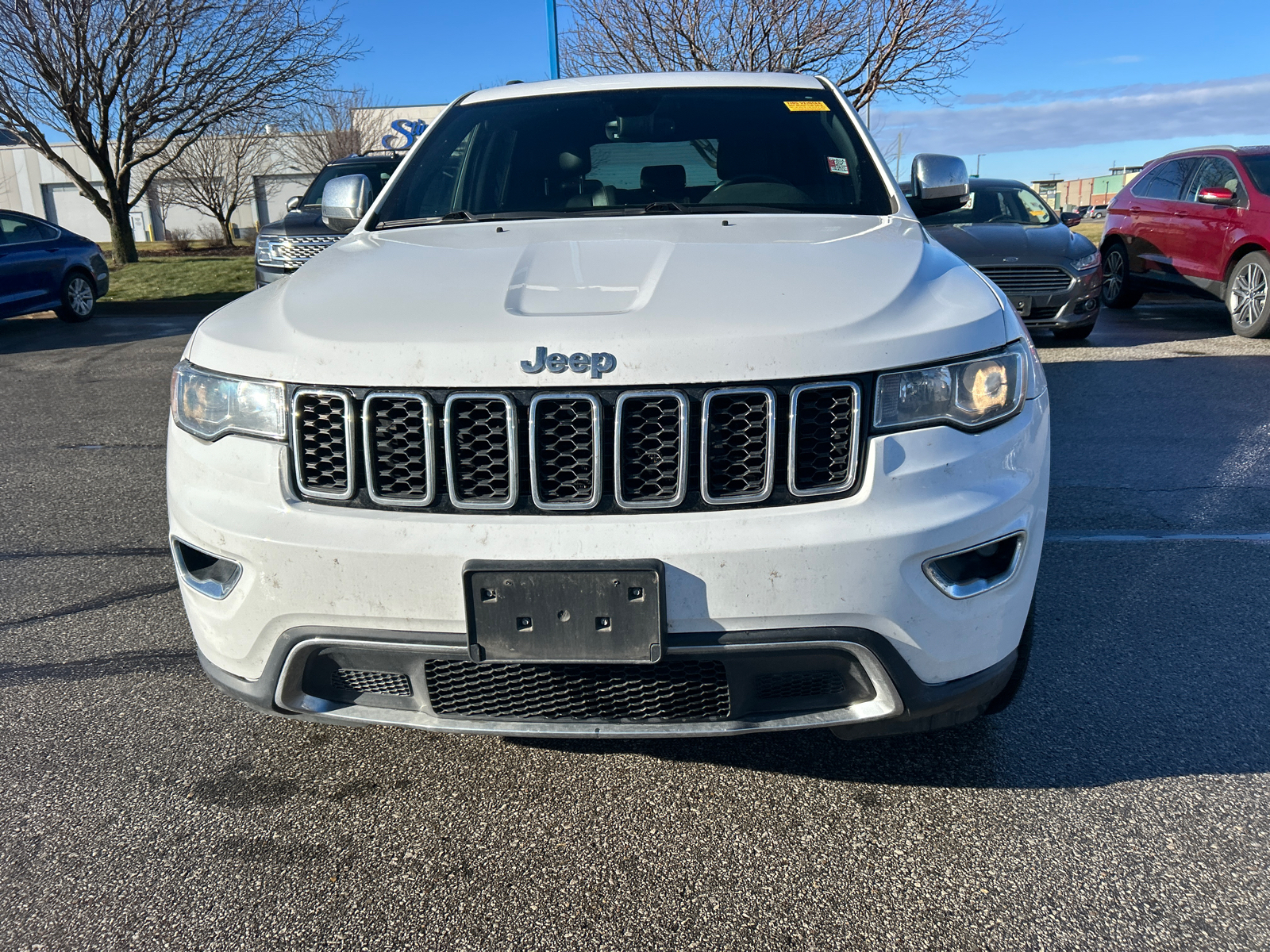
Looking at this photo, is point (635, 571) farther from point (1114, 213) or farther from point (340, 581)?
point (1114, 213)

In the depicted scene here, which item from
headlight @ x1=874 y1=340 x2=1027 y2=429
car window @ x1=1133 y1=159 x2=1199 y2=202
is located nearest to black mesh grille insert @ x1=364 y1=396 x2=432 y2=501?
headlight @ x1=874 y1=340 x2=1027 y2=429

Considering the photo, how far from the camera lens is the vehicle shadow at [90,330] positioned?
1113 cm

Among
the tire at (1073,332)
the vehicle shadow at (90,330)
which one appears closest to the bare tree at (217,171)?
the vehicle shadow at (90,330)

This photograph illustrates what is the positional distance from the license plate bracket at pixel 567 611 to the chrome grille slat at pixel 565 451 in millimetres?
142

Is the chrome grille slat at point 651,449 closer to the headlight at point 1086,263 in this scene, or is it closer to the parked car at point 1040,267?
Result: the parked car at point 1040,267

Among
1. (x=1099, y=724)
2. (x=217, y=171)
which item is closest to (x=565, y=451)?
(x=1099, y=724)

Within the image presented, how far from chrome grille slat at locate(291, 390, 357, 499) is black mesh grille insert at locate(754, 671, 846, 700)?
0.93m

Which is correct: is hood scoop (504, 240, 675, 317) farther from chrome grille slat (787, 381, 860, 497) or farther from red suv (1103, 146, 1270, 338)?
red suv (1103, 146, 1270, 338)

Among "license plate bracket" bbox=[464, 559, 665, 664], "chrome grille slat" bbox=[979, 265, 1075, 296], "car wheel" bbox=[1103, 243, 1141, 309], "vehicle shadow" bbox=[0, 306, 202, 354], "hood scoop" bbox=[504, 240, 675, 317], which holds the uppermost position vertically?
"hood scoop" bbox=[504, 240, 675, 317]

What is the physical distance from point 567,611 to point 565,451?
32cm

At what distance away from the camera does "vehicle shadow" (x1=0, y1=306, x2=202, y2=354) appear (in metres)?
11.1

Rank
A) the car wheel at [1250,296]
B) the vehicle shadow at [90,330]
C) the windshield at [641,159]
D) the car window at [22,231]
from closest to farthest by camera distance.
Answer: the windshield at [641,159], the car wheel at [1250,296], the vehicle shadow at [90,330], the car window at [22,231]

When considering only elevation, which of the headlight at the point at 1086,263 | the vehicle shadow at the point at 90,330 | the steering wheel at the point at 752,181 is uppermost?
the steering wheel at the point at 752,181

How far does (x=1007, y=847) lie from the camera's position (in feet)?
7.02
